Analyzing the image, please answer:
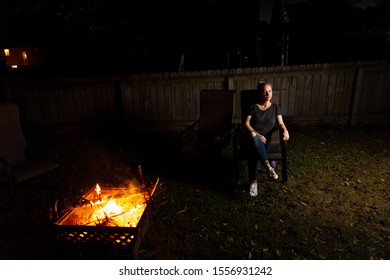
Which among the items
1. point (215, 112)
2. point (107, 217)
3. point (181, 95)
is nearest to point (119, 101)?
point (181, 95)

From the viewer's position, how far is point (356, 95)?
22.5 ft

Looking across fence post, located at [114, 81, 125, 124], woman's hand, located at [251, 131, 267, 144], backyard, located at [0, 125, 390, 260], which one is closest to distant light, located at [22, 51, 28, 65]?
fence post, located at [114, 81, 125, 124]

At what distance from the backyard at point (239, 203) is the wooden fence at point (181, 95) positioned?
96 centimetres

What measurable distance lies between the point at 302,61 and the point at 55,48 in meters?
12.7

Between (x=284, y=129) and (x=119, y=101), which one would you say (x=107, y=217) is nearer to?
(x=284, y=129)

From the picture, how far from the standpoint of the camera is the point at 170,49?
39.2 feet

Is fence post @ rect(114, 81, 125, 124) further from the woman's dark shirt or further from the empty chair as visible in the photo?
the woman's dark shirt

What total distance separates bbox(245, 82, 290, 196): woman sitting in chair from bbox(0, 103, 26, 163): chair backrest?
11.9 feet

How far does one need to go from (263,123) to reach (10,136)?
13.0 feet

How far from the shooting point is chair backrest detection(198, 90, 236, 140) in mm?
5074

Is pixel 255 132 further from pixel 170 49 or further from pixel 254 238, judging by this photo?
pixel 170 49

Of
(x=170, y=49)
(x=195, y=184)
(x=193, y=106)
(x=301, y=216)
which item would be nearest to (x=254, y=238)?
(x=301, y=216)

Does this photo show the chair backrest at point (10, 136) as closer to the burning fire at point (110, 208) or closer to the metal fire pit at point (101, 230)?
the burning fire at point (110, 208)

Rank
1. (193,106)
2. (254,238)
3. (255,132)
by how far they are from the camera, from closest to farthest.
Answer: (254,238) → (255,132) → (193,106)
